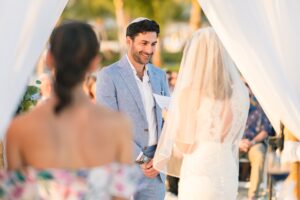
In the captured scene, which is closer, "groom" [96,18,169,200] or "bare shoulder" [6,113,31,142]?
"bare shoulder" [6,113,31,142]

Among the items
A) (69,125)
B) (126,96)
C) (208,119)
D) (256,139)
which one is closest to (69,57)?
(69,125)

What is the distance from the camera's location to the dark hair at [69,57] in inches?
187

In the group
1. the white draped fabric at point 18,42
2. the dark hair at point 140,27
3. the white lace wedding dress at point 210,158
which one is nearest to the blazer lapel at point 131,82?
the dark hair at point 140,27

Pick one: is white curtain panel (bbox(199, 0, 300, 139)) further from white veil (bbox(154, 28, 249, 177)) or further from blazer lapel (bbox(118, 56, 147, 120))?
blazer lapel (bbox(118, 56, 147, 120))

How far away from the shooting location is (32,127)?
4668mm

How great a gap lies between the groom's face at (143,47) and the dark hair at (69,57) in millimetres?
3087

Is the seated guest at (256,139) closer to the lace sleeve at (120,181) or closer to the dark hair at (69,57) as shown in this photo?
the lace sleeve at (120,181)

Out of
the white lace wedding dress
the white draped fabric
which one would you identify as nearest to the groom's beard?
the white lace wedding dress

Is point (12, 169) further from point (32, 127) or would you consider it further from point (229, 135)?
point (229, 135)

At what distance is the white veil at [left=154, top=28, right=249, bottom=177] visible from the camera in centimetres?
742

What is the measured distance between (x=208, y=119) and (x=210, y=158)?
265 mm

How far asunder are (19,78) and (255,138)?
725cm

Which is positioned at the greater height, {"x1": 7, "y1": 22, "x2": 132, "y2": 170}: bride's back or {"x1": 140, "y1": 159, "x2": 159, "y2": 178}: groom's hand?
{"x1": 7, "y1": 22, "x2": 132, "y2": 170}: bride's back

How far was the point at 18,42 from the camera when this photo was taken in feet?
20.1
